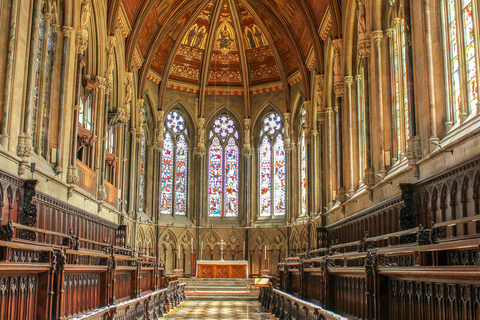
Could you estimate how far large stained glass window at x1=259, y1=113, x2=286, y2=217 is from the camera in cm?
3431

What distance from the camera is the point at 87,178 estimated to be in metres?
20.5

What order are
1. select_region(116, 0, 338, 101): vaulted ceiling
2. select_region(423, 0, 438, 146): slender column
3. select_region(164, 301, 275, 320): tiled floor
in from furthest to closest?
select_region(116, 0, 338, 101): vaulted ceiling → select_region(164, 301, 275, 320): tiled floor → select_region(423, 0, 438, 146): slender column

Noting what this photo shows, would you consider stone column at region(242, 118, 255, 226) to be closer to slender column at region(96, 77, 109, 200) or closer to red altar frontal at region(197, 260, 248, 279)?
red altar frontal at region(197, 260, 248, 279)

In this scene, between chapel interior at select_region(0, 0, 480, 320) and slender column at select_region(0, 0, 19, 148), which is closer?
chapel interior at select_region(0, 0, 480, 320)

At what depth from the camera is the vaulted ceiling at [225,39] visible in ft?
88.5

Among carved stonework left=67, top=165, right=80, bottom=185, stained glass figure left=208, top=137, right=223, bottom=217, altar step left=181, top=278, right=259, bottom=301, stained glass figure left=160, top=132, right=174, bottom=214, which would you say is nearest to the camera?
carved stonework left=67, top=165, right=80, bottom=185

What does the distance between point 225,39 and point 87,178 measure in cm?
1691

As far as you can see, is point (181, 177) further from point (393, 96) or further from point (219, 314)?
point (393, 96)

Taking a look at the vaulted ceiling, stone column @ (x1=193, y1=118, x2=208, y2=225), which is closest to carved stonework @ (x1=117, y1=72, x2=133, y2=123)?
the vaulted ceiling

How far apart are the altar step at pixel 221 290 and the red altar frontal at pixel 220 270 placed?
0.33 meters

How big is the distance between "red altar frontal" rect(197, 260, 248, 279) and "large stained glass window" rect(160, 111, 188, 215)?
19.9 feet

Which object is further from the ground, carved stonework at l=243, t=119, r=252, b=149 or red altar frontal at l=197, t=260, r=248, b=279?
carved stonework at l=243, t=119, r=252, b=149

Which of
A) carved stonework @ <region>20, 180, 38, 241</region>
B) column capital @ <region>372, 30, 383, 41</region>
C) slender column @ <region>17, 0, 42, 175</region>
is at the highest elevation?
column capital @ <region>372, 30, 383, 41</region>

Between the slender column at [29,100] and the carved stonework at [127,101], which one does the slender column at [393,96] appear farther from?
the carved stonework at [127,101]
